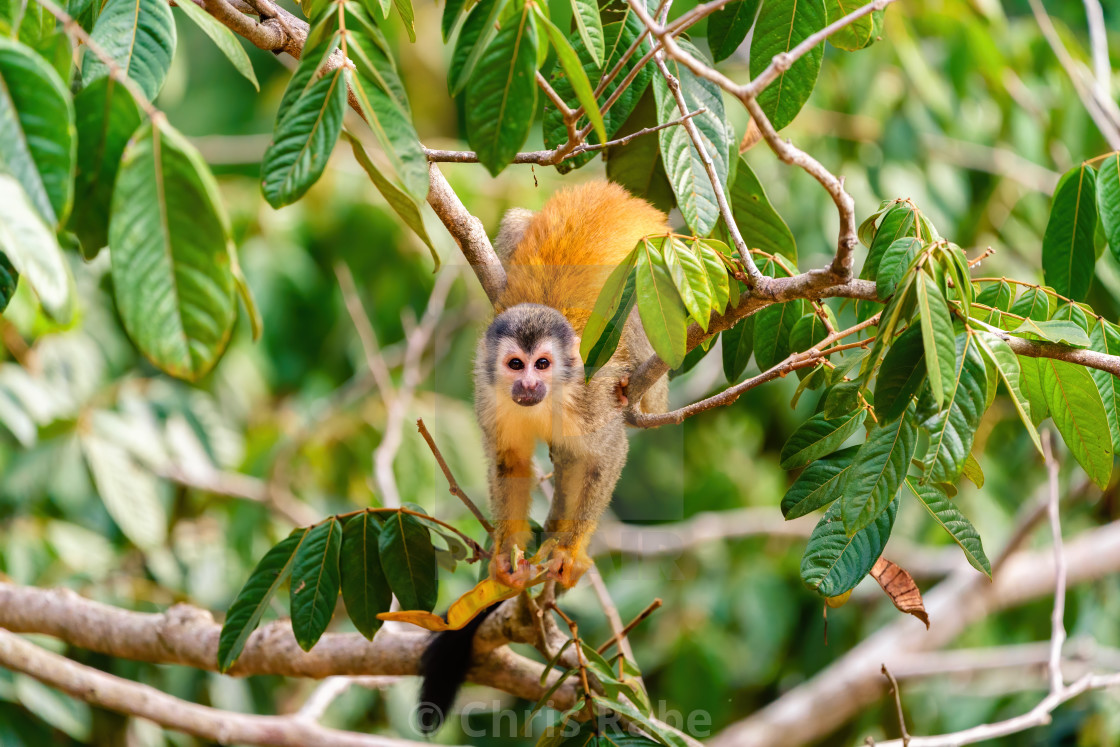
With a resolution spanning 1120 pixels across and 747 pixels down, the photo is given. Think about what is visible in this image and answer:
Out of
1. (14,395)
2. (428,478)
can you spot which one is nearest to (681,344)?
(428,478)

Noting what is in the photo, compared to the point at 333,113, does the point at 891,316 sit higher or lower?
lower

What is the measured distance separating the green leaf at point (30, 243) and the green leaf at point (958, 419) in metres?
0.93

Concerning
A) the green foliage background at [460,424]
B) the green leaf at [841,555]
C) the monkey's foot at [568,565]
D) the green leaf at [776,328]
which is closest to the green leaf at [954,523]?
the green leaf at [841,555]

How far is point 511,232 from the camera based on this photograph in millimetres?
2467

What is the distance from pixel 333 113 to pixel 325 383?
329cm

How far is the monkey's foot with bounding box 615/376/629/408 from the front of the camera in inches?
81.4

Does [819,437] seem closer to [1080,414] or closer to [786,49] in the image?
[1080,414]

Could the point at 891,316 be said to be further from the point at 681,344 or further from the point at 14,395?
the point at 14,395

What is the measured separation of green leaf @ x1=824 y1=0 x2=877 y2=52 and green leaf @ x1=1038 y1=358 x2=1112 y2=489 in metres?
0.59

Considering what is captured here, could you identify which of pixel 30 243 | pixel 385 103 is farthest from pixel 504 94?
pixel 30 243

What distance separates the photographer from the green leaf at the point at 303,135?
1013 mm

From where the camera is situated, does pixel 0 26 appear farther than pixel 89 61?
No

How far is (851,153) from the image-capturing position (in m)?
3.91

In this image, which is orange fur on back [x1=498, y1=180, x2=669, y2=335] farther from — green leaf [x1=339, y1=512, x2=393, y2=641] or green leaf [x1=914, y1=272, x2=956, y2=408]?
green leaf [x1=914, y1=272, x2=956, y2=408]
